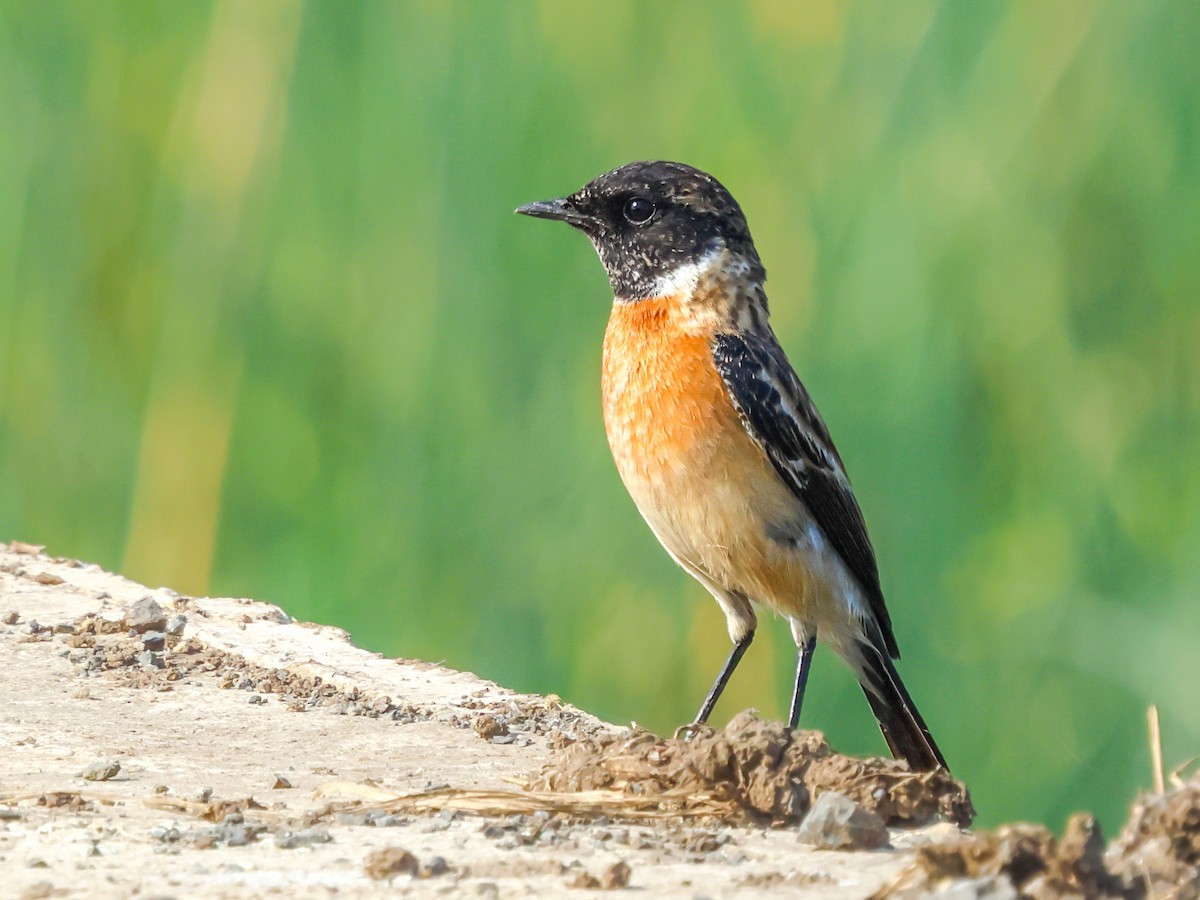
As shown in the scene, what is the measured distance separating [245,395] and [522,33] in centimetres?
186

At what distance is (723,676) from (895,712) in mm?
611

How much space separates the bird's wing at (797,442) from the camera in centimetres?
591

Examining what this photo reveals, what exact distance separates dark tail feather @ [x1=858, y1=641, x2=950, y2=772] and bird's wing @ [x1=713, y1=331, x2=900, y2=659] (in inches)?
3.0

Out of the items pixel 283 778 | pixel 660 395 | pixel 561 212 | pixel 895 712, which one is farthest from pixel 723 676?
pixel 283 778

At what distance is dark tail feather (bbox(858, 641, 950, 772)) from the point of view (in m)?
6.03

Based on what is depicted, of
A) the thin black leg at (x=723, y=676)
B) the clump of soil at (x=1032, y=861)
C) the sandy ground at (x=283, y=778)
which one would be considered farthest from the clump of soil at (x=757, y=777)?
the thin black leg at (x=723, y=676)

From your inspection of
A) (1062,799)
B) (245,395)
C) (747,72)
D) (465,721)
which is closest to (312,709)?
(465,721)

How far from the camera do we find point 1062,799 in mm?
6168

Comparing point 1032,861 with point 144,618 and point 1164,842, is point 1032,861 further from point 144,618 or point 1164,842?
point 144,618

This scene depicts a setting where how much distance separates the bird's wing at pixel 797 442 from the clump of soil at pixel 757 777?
1.69m

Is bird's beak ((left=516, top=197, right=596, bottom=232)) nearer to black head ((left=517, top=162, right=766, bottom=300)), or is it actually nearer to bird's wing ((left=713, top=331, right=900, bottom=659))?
black head ((left=517, top=162, right=766, bottom=300))

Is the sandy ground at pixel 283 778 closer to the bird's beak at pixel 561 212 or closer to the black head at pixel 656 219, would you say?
the black head at pixel 656 219

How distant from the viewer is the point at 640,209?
6516 millimetres

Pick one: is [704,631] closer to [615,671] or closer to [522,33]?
[615,671]
